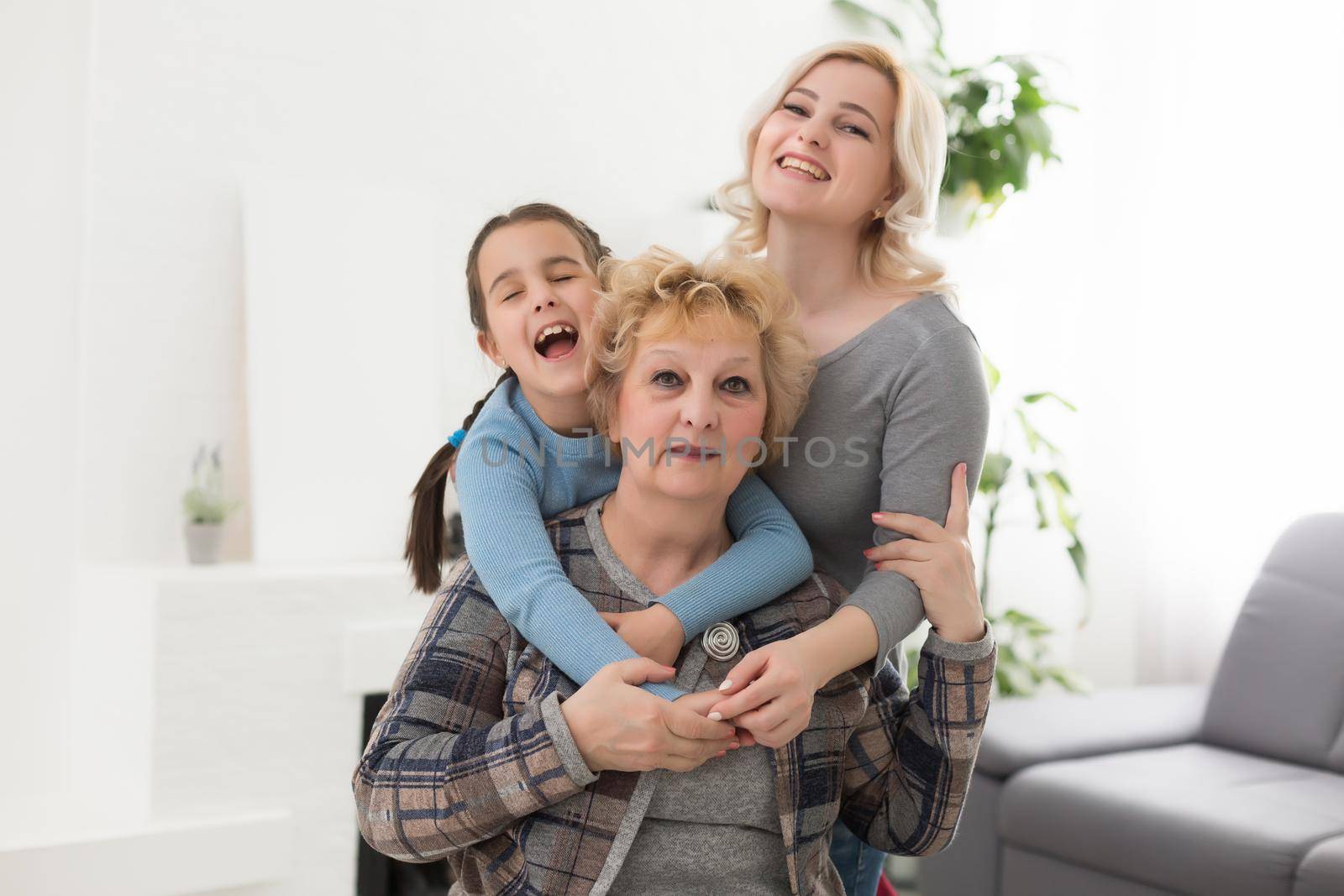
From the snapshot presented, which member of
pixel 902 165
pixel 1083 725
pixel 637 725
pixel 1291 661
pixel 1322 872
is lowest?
pixel 1322 872

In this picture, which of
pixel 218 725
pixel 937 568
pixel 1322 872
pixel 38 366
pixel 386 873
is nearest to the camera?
pixel 937 568

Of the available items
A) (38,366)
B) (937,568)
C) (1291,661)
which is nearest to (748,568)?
(937,568)

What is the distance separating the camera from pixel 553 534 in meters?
1.41

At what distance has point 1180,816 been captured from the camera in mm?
2619

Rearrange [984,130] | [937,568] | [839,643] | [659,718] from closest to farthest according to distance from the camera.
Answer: [659,718], [839,643], [937,568], [984,130]

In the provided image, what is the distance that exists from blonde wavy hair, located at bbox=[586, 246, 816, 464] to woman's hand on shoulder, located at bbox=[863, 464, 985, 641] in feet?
0.61

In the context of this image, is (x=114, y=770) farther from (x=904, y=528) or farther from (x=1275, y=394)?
(x=1275, y=394)

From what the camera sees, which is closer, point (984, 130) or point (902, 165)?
point (902, 165)

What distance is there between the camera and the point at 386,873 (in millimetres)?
3107

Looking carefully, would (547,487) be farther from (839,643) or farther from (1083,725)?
(1083,725)

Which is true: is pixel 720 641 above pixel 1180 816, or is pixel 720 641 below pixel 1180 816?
above

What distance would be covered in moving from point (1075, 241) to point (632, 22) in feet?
6.26

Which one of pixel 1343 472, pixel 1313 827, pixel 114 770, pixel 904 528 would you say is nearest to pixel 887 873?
pixel 1313 827

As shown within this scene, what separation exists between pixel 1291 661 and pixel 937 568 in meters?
2.27
